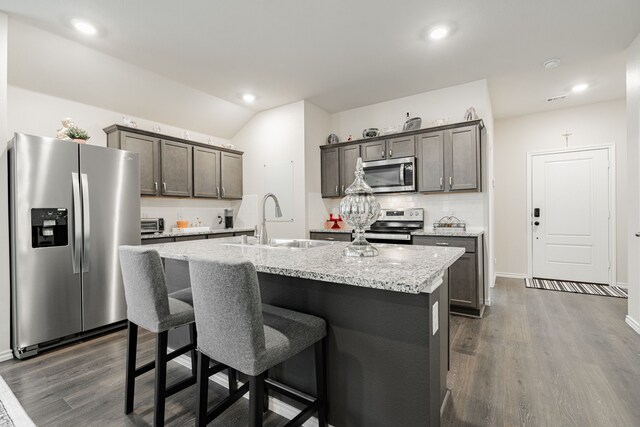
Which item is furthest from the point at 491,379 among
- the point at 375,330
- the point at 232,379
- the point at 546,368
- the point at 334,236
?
the point at 334,236

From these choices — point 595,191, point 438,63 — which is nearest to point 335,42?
point 438,63

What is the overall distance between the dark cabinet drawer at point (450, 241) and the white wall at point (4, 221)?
12.8 feet

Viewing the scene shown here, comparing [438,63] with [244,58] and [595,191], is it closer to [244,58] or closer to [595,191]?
[244,58]

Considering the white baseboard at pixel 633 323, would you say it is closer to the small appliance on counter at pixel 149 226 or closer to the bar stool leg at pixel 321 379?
Result: the bar stool leg at pixel 321 379

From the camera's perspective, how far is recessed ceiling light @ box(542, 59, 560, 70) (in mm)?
3312

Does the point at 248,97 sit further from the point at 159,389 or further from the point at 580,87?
the point at 580,87

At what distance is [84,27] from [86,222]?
68.6 inches

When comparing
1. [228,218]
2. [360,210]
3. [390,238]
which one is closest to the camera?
[360,210]

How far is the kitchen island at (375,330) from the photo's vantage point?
1.27 m

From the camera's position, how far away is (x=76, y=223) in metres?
2.80

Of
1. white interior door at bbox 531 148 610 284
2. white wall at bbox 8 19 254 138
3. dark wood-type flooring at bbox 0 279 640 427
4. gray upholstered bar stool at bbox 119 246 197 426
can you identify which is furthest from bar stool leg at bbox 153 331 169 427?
white interior door at bbox 531 148 610 284

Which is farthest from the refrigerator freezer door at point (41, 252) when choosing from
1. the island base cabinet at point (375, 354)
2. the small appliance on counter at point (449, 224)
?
the small appliance on counter at point (449, 224)

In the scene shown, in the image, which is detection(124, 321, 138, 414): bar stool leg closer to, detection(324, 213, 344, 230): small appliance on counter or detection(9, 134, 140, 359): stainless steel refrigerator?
detection(9, 134, 140, 359): stainless steel refrigerator

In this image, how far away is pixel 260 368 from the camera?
118 cm
